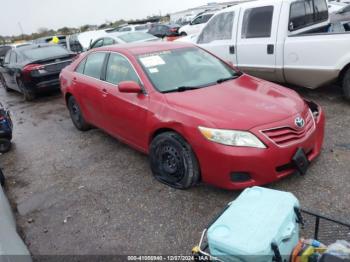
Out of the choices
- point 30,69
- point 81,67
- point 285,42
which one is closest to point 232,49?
point 285,42

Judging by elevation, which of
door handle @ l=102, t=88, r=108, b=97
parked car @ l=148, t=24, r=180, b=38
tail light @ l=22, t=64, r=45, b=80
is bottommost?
parked car @ l=148, t=24, r=180, b=38

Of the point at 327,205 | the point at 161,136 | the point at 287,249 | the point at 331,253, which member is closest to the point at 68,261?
the point at 161,136

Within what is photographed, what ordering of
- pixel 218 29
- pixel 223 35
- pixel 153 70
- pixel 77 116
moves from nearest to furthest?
1. pixel 153 70
2. pixel 77 116
3. pixel 223 35
4. pixel 218 29

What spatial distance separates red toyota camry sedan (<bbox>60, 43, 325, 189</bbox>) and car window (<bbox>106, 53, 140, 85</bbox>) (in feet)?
0.04

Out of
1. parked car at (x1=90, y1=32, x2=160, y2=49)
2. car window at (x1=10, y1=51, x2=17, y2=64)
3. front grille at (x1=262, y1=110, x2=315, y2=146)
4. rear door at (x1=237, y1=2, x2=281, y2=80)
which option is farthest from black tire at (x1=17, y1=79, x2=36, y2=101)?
front grille at (x1=262, y1=110, x2=315, y2=146)

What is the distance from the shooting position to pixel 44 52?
9406mm

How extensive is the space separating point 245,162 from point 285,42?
339cm

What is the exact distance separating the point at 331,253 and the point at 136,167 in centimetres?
296

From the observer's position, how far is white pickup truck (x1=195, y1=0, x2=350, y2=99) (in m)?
5.29

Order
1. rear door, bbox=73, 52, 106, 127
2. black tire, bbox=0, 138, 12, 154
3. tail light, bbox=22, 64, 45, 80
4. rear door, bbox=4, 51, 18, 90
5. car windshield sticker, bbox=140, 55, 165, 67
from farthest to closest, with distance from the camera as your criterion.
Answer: rear door, bbox=4, 51, 18, 90 < tail light, bbox=22, 64, 45, 80 < black tire, bbox=0, 138, 12, 154 < rear door, bbox=73, 52, 106, 127 < car windshield sticker, bbox=140, 55, 165, 67

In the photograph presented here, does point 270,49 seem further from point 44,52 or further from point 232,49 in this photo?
point 44,52

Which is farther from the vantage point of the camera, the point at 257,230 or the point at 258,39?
the point at 258,39

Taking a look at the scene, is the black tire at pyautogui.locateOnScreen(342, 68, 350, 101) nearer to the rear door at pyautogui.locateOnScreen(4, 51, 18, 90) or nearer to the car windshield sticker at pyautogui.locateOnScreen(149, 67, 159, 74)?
the car windshield sticker at pyautogui.locateOnScreen(149, 67, 159, 74)

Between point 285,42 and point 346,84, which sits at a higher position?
point 285,42
